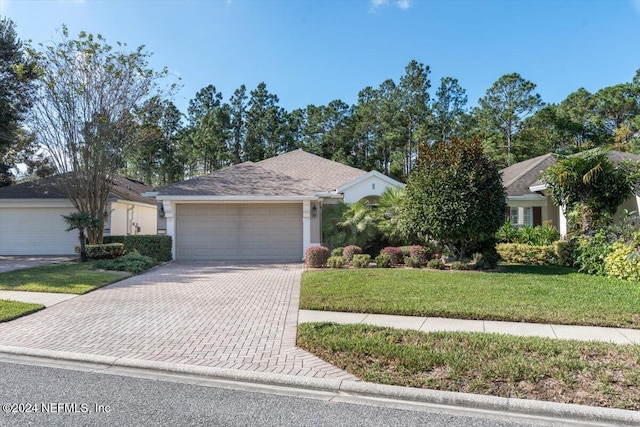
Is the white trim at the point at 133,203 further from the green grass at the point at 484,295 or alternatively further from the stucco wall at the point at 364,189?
the green grass at the point at 484,295

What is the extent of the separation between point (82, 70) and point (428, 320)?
17508mm

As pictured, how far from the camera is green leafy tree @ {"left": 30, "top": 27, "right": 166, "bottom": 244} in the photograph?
17344mm

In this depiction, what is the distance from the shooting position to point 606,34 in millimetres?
14266

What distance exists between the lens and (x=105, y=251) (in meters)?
16.2

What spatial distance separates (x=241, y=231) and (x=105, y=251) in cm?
528

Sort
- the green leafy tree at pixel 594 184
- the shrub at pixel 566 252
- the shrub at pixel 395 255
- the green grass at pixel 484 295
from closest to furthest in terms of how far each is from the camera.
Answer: the green grass at pixel 484 295 < the green leafy tree at pixel 594 184 < the shrub at pixel 566 252 < the shrub at pixel 395 255

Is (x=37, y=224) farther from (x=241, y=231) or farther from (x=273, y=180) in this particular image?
(x=273, y=180)

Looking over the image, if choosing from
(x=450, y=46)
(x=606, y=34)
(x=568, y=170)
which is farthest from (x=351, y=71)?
(x=568, y=170)

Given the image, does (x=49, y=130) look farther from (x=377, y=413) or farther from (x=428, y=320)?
(x=377, y=413)

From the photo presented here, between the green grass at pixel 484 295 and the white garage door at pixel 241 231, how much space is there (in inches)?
230

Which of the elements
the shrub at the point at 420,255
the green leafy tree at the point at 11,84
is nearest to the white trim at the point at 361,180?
the shrub at the point at 420,255

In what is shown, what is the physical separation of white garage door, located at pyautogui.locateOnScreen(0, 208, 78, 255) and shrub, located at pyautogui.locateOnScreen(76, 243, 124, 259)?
4.99 metres

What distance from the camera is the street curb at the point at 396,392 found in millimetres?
3789

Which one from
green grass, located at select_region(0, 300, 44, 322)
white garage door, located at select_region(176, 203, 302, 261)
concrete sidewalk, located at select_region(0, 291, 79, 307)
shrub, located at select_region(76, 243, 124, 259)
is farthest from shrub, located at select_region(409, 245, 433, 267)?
shrub, located at select_region(76, 243, 124, 259)
